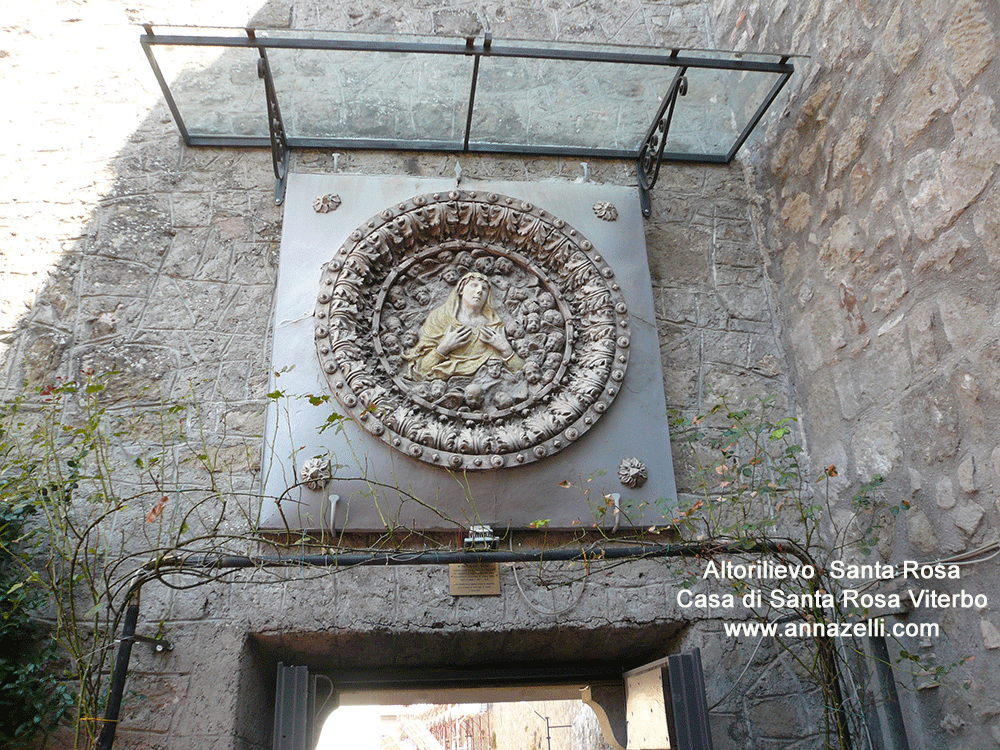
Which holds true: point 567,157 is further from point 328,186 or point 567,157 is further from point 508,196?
point 328,186

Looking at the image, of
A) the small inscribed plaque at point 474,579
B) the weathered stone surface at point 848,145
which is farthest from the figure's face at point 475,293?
the weathered stone surface at point 848,145

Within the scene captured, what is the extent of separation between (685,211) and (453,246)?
3.46 ft

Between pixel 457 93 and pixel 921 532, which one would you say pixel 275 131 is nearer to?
pixel 457 93

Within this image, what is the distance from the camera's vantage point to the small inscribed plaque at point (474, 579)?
2.59m

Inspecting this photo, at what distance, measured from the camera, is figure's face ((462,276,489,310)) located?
120 inches

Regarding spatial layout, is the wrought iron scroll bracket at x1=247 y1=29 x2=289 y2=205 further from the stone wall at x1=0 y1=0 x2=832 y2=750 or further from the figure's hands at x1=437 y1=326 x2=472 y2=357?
the figure's hands at x1=437 y1=326 x2=472 y2=357

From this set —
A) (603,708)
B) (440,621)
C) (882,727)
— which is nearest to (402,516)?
(440,621)

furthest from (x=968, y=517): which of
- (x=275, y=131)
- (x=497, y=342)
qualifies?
(x=275, y=131)

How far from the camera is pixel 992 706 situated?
207 centimetres

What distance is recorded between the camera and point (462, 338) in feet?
9.79

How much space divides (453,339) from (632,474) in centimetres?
83

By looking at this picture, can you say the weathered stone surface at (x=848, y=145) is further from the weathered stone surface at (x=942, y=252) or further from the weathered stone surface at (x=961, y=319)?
the weathered stone surface at (x=961, y=319)

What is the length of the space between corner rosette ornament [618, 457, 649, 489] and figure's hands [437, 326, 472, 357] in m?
0.75

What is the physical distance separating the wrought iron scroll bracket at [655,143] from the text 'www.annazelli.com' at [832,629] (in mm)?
1720
